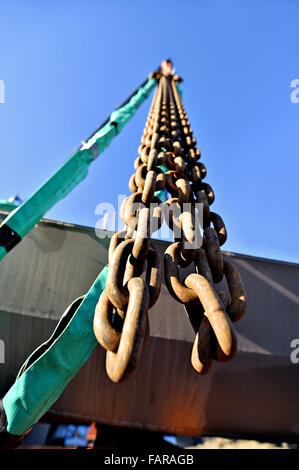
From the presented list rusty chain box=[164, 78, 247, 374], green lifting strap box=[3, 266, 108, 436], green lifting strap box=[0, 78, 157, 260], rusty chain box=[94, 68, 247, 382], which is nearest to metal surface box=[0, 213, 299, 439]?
green lifting strap box=[0, 78, 157, 260]

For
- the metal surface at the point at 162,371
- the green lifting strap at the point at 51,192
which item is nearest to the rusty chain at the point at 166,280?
the green lifting strap at the point at 51,192

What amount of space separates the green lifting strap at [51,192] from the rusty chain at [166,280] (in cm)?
100

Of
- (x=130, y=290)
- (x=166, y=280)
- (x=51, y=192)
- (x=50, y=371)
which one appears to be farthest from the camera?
(x=51, y=192)

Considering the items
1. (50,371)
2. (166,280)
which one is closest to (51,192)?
(50,371)

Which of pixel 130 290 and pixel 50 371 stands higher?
pixel 130 290

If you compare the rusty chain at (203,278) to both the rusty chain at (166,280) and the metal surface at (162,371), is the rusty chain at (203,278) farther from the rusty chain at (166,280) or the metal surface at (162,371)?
the metal surface at (162,371)

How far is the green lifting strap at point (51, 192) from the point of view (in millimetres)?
1730

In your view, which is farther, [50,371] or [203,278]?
[50,371]

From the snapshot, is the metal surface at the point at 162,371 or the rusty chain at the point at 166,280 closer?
the rusty chain at the point at 166,280

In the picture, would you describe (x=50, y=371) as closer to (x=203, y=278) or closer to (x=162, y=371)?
(x=203, y=278)

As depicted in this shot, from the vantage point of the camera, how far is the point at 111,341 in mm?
565

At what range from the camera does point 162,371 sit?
2.36 metres

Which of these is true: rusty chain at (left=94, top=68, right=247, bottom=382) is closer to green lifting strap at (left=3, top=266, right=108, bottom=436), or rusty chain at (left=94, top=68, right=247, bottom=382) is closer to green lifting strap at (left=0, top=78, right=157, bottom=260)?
green lifting strap at (left=3, top=266, right=108, bottom=436)

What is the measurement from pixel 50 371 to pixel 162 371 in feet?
4.91
